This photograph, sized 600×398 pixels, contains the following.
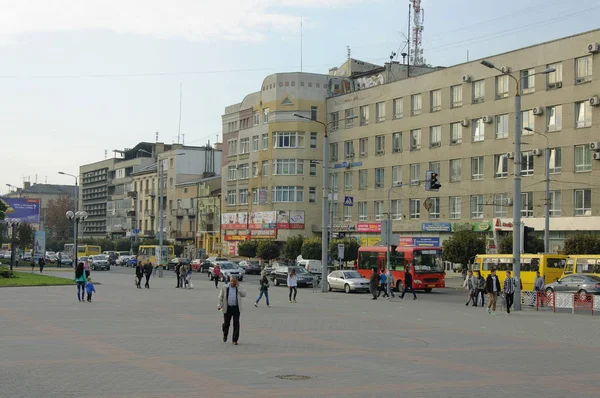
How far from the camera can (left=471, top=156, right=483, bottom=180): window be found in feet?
212

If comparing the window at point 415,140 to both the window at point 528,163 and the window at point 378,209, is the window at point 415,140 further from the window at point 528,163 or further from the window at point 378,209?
the window at point 528,163

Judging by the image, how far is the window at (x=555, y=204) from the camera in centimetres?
5825

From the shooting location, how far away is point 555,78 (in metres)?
58.0

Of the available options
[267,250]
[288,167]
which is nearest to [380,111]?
[288,167]

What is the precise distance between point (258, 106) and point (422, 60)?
57.9 ft

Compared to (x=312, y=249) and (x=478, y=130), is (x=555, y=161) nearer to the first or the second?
(x=478, y=130)

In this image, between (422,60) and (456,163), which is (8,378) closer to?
(456,163)

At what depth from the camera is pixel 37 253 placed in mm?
91375

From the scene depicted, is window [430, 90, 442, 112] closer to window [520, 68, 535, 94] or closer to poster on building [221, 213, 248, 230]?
window [520, 68, 535, 94]

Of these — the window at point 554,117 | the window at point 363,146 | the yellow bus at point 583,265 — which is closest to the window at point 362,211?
the window at point 363,146

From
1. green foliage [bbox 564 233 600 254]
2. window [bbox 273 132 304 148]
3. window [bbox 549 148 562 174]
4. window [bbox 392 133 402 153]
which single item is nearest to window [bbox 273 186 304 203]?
window [bbox 273 132 304 148]

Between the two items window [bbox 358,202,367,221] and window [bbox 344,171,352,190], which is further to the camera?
window [bbox 344,171,352,190]

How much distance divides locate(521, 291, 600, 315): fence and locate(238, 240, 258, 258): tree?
170ft

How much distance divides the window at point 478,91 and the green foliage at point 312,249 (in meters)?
19.0
